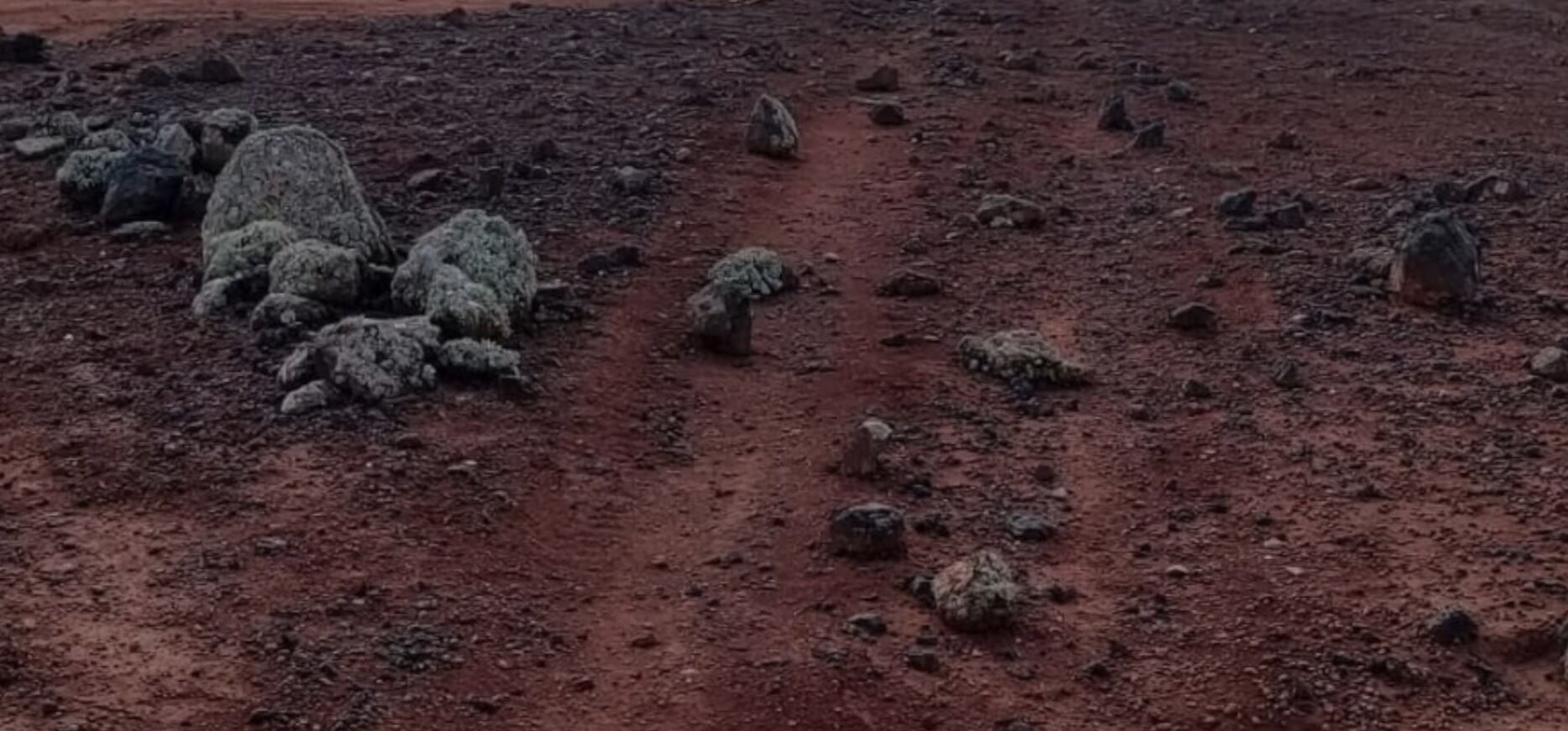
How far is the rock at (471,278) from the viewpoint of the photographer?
7.02m

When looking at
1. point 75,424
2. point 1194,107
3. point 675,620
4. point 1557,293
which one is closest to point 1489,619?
point 675,620

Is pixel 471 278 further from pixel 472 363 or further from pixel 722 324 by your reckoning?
pixel 722 324

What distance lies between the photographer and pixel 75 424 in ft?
21.2

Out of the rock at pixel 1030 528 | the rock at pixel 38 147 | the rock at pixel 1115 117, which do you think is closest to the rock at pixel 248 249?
the rock at pixel 38 147

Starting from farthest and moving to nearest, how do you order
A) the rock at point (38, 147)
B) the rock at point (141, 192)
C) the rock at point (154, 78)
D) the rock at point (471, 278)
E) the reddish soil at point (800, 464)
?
the rock at point (154, 78), the rock at point (38, 147), the rock at point (141, 192), the rock at point (471, 278), the reddish soil at point (800, 464)

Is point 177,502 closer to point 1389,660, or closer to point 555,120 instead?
point 1389,660

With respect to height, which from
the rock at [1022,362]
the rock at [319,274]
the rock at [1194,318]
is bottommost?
the rock at [1022,362]

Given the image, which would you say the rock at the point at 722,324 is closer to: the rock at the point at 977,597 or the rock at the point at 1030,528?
the rock at the point at 1030,528

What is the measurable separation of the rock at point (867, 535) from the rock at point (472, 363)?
5.15 ft

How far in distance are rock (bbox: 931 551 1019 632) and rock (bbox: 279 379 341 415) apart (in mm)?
2307

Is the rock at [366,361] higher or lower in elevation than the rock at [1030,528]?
higher

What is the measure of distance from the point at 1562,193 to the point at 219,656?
758 centimetres

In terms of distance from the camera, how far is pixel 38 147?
31.4 feet

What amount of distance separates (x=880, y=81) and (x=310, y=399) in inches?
253
